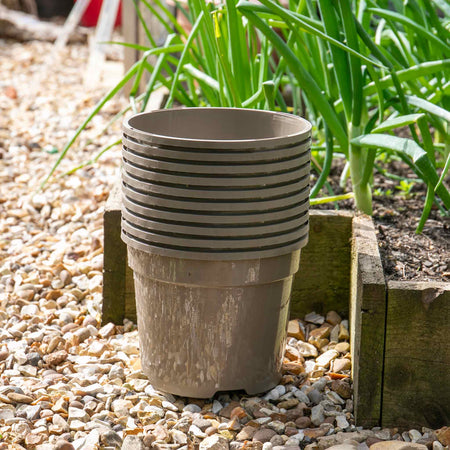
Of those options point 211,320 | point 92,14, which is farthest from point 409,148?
point 92,14

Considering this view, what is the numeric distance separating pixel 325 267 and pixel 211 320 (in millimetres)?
570

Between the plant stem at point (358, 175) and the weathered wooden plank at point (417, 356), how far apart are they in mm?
529

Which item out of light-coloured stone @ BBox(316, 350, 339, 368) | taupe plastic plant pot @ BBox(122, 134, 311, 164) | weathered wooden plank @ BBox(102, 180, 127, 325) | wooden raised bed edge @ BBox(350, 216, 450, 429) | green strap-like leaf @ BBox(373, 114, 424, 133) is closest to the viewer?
taupe plastic plant pot @ BBox(122, 134, 311, 164)

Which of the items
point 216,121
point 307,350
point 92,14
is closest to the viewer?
point 216,121

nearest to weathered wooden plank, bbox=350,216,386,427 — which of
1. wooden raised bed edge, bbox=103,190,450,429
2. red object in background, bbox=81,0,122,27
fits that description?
wooden raised bed edge, bbox=103,190,450,429

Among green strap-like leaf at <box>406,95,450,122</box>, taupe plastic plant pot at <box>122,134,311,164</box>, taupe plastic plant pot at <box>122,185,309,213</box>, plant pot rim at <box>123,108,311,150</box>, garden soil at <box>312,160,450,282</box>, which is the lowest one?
garden soil at <box>312,160,450,282</box>

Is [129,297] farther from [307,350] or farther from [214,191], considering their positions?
[214,191]

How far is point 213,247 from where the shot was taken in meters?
1.65

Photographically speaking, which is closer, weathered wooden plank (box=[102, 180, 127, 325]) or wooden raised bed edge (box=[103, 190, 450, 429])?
wooden raised bed edge (box=[103, 190, 450, 429])

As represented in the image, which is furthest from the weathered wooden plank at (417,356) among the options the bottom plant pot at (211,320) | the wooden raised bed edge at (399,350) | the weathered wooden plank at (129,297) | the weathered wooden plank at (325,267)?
the weathered wooden plank at (129,297)

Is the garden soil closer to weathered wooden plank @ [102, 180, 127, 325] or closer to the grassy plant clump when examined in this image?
the grassy plant clump

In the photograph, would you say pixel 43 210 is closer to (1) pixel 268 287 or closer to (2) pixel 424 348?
(1) pixel 268 287

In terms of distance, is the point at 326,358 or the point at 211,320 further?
the point at 326,358

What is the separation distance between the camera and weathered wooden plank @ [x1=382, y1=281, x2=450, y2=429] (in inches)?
67.6
